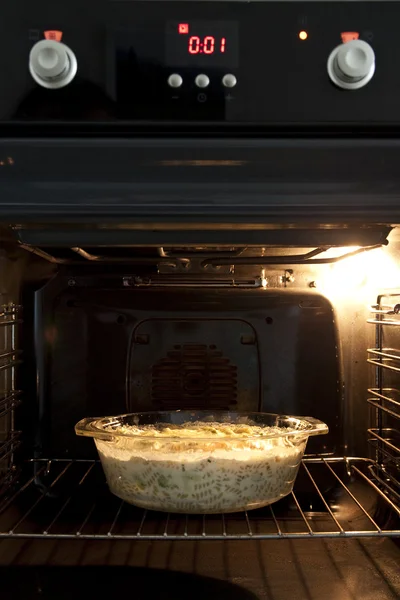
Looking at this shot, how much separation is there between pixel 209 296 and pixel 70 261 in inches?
9.9

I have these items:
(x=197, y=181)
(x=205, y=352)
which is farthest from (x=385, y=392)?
(x=197, y=181)

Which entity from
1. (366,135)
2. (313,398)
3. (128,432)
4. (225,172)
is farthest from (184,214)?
(313,398)

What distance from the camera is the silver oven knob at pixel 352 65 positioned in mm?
664

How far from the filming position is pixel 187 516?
36.6 inches

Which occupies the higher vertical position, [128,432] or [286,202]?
[286,202]

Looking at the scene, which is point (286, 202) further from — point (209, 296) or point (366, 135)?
point (209, 296)

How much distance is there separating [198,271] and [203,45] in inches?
17.6

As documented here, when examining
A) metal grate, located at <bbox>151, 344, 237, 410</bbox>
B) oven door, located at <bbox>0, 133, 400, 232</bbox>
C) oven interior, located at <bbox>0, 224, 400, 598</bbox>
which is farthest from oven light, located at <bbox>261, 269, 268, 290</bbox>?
oven door, located at <bbox>0, 133, 400, 232</bbox>

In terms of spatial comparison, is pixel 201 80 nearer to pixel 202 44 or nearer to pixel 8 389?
pixel 202 44

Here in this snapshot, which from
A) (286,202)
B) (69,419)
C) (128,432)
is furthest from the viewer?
(69,419)

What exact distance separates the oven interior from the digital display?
1.25 feet

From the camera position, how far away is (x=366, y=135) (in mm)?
702

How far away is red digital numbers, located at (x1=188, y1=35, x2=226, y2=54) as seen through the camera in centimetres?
68

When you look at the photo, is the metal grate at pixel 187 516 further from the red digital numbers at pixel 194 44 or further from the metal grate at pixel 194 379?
the red digital numbers at pixel 194 44
